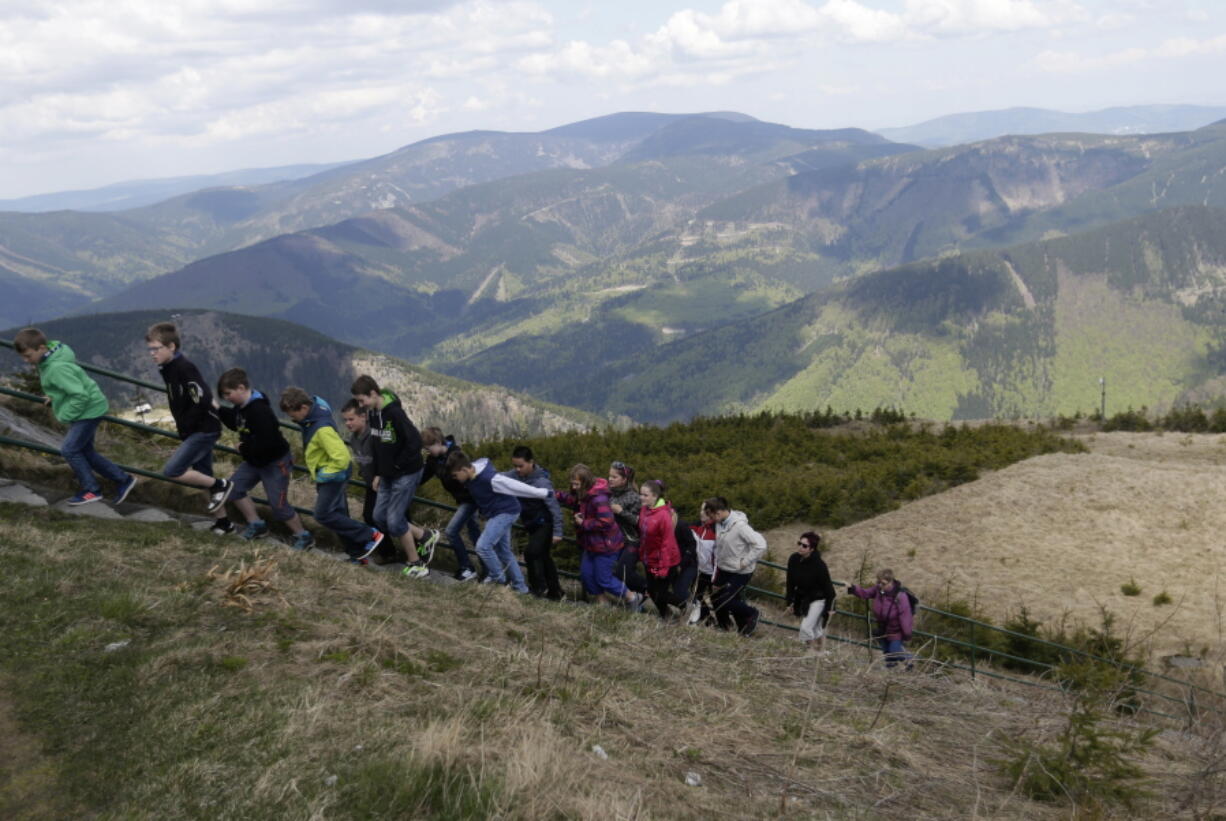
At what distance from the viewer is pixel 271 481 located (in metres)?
8.41

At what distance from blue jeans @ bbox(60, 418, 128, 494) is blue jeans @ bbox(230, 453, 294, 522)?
3.98ft

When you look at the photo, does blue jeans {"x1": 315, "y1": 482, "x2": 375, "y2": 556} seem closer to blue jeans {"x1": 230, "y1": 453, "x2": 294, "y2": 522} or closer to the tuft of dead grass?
blue jeans {"x1": 230, "y1": 453, "x2": 294, "y2": 522}

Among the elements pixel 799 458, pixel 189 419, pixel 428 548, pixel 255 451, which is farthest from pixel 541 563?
pixel 799 458

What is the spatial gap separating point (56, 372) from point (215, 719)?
534 centimetres

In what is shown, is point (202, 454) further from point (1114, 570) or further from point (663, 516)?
point (1114, 570)

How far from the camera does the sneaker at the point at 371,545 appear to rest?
8820 mm

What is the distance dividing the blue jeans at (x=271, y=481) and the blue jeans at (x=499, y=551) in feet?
7.20

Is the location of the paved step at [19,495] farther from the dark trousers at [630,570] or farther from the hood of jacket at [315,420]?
the dark trousers at [630,570]

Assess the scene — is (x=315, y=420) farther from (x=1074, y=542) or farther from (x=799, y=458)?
(x=799, y=458)

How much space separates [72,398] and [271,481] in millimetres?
2084

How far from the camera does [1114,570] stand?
59.1 ft

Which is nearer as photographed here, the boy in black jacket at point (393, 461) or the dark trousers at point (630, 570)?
the boy in black jacket at point (393, 461)

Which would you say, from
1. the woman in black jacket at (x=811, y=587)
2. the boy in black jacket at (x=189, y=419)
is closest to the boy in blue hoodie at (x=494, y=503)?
the boy in black jacket at (x=189, y=419)

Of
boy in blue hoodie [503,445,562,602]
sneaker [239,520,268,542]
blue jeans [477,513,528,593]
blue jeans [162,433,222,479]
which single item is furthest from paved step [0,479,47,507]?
boy in blue hoodie [503,445,562,602]
